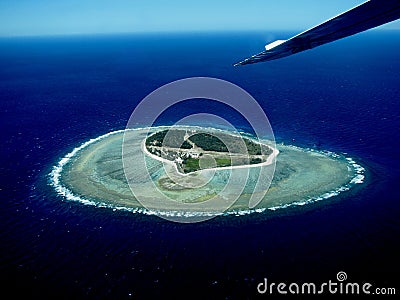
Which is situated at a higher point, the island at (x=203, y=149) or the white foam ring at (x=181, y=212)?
the island at (x=203, y=149)

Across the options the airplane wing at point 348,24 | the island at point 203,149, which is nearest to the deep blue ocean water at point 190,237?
the island at point 203,149

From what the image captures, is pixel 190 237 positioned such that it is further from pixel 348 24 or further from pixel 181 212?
pixel 348 24

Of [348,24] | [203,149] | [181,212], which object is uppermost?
[348,24]

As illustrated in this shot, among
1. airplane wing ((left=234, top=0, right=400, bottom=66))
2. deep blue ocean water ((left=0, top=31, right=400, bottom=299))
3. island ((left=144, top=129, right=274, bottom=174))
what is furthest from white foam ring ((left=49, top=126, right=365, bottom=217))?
airplane wing ((left=234, top=0, right=400, bottom=66))

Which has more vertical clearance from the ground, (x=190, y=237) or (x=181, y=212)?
(x=181, y=212)

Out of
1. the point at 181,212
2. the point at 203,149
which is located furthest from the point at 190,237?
the point at 203,149

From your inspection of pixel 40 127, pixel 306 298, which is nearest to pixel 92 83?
pixel 40 127

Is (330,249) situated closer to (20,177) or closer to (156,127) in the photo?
(20,177)

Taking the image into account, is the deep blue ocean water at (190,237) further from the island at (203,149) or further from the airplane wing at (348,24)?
the airplane wing at (348,24)
